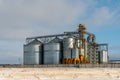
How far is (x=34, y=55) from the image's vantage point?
300ft

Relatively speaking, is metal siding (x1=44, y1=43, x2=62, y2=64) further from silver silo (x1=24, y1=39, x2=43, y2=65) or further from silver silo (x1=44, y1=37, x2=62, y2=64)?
silver silo (x1=24, y1=39, x2=43, y2=65)

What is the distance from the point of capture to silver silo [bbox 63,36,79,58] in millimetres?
86188

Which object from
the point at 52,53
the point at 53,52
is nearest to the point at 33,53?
the point at 52,53

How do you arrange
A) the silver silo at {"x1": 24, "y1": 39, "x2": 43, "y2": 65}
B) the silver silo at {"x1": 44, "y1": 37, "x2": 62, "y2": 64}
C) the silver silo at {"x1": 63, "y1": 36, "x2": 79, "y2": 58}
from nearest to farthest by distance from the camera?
1. the silver silo at {"x1": 63, "y1": 36, "x2": 79, "y2": 58}
2. the silver silo at {"x1": 44, "y1": 37, "x2": 62, "y2": 64}
3. the silver silo at {"x1": 24, "y1": 39, "x2": 43, "y2": 65}

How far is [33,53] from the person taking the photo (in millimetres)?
91812

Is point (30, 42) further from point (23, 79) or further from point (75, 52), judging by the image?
point (23, 79)

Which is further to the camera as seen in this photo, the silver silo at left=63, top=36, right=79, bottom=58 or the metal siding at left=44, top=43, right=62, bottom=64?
the metal siding at left=44, top=43, right=62, bottom=64

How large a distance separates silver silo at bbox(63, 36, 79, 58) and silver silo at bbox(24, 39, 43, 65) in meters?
8.23

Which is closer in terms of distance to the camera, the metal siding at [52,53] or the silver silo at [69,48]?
the silver silo at [69,48]

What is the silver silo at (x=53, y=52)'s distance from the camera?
287 ft

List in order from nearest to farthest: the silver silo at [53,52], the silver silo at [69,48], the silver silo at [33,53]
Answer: the silver silo at [69,48] < the silver silo at [53,52] < the silver silo at [33,53]

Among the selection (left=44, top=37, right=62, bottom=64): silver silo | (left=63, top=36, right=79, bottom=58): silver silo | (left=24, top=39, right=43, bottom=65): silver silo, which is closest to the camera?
(left=63, top=36, right=79, bottom=58): silver silo

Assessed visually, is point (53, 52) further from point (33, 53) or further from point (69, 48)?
point (33, 53)

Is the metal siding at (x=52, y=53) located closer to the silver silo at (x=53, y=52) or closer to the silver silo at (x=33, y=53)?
the silver silo at (x=53, y=52)
